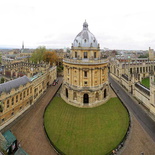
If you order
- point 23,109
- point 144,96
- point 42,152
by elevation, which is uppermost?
point 144,96

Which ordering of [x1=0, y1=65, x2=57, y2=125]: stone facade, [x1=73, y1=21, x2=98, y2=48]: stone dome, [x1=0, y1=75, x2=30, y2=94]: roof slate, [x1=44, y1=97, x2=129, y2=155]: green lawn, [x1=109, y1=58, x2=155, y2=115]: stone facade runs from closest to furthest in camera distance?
[x1=44, y1=97, x2=129, y2=155]: green lawn
[x1=0, y1=65, x2=57, y2=125]: stone facade
[x1=0, y1=75, x2=30, y2=94]: roof slate
[x1=109, y1=58, x2=155, y2=115]: stone facade
[x1=73, y1=21, x2=98, y2=48]: stone dome

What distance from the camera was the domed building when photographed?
3638 cm

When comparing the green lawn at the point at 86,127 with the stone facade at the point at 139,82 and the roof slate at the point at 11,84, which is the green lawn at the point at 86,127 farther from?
the roof slate at the point at 11,84

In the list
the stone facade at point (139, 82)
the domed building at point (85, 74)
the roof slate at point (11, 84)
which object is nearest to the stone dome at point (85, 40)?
the domed building at point (85, 74)

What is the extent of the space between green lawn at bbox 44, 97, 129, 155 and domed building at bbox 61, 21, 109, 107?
9.49 feet

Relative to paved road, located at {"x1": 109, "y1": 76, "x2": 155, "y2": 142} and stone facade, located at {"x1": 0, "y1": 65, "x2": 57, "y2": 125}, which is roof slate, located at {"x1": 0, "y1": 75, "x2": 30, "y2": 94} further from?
paved road, located at {"x1": 109, "y1": 76, "x2": 155, "y2": 142}

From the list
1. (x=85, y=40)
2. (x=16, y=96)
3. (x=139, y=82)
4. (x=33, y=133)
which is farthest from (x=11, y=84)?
(x=139, y=82)

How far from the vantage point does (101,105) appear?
123ft

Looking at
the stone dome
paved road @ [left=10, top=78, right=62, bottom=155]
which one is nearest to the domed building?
the stone dome

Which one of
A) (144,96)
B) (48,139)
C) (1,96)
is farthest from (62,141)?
(144,96)

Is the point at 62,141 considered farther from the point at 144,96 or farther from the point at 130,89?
the point at 130,89

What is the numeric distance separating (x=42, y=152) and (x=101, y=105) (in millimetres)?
21532

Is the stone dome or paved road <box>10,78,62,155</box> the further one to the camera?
the stone dome

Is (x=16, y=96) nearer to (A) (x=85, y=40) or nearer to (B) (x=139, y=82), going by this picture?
(A) (x=85, y=40)
